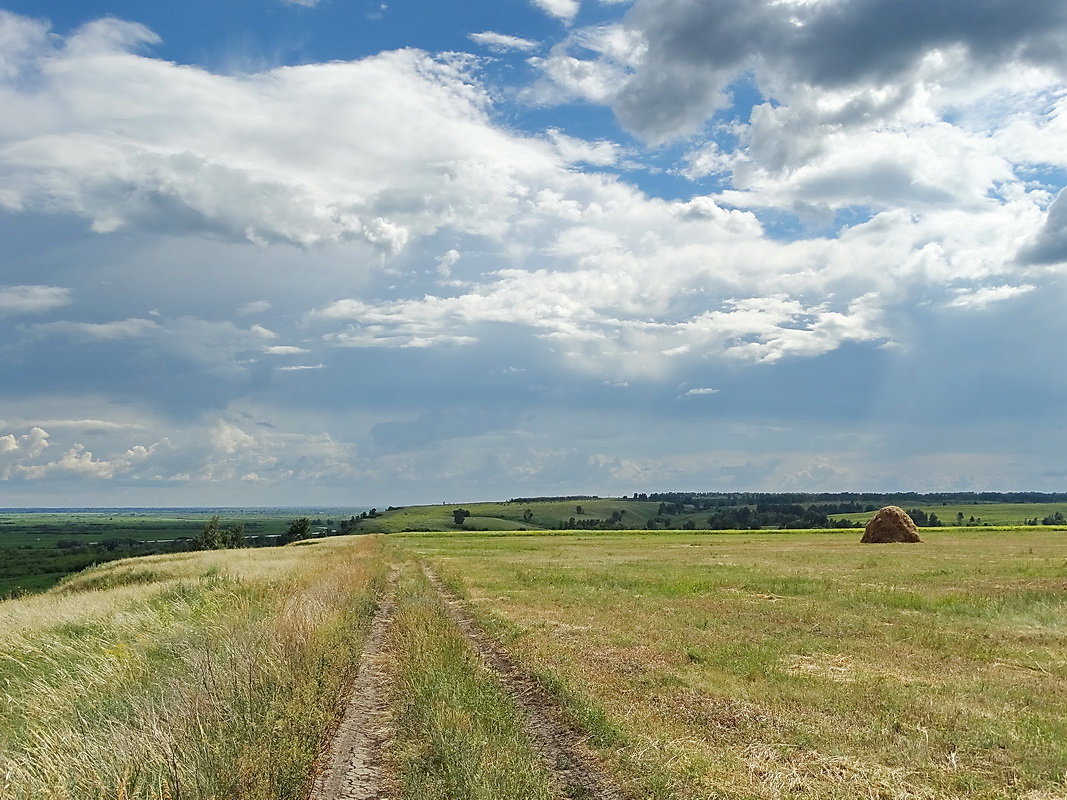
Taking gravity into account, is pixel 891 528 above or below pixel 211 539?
above

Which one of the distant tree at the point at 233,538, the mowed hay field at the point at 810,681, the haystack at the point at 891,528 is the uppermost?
the mowed hay field at the point at 810,681

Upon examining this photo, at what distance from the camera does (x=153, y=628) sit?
1789 centimetres

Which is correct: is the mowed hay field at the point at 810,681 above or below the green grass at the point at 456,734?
below

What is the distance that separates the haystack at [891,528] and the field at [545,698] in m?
44.4

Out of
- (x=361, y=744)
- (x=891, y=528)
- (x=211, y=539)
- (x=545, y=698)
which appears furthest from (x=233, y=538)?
(x=361, y=744)

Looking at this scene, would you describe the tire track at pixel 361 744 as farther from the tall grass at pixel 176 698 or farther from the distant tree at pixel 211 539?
the distant tree at pixel 211 539

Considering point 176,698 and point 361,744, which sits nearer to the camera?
point 361,744

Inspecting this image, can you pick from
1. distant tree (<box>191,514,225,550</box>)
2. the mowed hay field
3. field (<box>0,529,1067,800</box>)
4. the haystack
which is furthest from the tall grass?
distant tree (<box>191,514,225,550</box>)

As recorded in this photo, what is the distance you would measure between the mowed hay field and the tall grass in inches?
164

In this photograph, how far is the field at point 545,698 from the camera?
27.8 ft

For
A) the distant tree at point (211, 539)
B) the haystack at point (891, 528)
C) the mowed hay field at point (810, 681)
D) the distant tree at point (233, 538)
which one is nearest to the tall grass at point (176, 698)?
the mowed hay field at point (810, 681)

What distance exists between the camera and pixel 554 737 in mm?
10430

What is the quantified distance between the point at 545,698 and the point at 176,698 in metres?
5.75

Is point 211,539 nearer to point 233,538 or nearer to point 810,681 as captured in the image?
point 233,538
